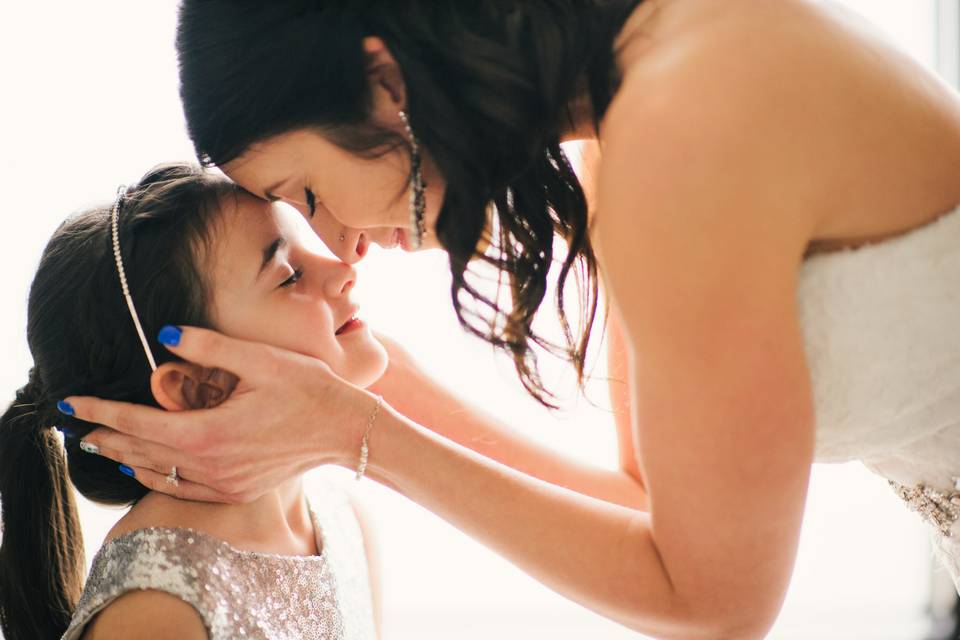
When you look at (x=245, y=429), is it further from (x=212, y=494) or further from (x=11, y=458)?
(x=11, y=458)

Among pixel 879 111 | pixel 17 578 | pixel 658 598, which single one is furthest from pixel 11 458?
pixel 879 111

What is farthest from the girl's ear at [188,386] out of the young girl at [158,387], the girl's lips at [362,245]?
the girl's lips at [362,245]

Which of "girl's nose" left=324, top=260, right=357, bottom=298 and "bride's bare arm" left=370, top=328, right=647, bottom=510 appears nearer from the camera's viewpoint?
"girl's nose" left=324, top=260, right=357, bottom=298

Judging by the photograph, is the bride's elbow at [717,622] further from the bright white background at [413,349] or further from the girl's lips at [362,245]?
the girl's lips at [362,245]

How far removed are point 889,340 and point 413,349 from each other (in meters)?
0.95

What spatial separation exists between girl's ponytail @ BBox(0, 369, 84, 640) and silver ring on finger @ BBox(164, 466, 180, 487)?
23 centimetres

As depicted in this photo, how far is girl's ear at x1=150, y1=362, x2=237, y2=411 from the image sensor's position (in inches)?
47.4

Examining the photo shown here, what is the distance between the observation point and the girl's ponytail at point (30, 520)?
50.3 inches

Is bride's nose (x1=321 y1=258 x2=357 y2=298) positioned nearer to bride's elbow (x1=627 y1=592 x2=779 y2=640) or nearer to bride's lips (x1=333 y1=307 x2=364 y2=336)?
bride's lips (x1=333 y1=307 x2=364 y2=336)

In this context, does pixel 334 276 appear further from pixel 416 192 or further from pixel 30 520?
pixel 30 520

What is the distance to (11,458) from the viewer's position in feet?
4.19

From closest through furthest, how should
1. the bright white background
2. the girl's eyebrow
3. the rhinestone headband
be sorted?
1. the girl's eyebrow
2. the rhinestone headband
3. the bright white background

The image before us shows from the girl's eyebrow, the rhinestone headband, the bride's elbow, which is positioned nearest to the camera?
the bride's elbow

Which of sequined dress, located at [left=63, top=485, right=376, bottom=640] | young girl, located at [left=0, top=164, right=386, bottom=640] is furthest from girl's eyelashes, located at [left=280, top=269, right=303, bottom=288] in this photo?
sequined dress, located at [left=63, top=485, right=376, bottom=640]
